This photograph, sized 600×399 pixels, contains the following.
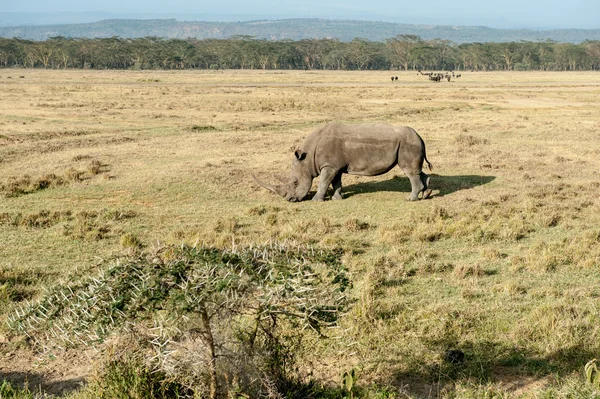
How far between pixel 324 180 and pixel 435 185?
3521 mm

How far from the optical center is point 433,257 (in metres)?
11.6

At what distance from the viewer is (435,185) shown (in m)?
17.6

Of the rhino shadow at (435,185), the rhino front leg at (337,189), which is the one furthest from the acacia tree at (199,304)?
the rhino shadow at (435,185)

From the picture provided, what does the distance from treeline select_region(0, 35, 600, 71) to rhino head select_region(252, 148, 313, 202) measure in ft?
360

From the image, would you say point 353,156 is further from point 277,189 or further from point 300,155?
point 277,189

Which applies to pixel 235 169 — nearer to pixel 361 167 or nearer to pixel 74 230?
pixel 361 167

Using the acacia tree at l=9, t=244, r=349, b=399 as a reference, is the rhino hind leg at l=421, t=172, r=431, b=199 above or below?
below

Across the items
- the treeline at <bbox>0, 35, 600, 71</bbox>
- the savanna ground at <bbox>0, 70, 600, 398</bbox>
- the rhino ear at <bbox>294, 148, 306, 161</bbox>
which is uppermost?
the treeline at <bbox>0, 35, 600, 71</bbox>

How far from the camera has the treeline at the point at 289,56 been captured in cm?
11969

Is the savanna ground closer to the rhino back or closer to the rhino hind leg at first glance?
the rhino hind leg

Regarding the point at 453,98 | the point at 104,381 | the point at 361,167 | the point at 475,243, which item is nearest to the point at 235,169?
the point at 361,167

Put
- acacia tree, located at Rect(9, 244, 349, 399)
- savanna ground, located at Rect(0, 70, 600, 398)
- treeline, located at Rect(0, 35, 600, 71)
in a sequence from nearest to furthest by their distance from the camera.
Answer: acacia tree, located at Rect(9, 244, 349, 399), savanna ground, located at Rect(0, 70, 600, 398), treeline, located at Rect(0, 35, 600, 71)

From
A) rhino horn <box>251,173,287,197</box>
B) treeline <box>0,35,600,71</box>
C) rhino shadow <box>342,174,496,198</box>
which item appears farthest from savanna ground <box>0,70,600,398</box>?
treeline <box>0,35,600,71</box>

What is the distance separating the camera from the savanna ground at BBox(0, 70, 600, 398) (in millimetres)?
7477
